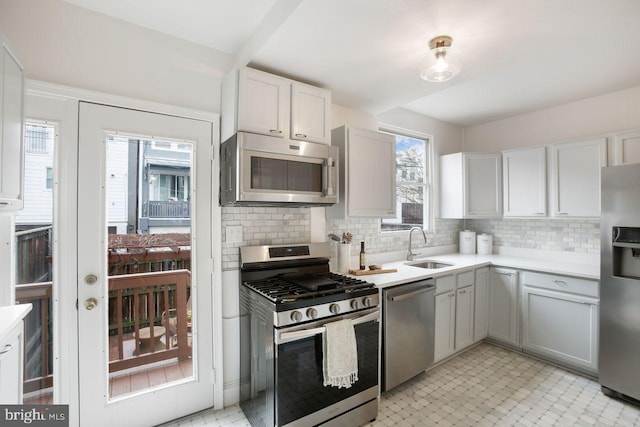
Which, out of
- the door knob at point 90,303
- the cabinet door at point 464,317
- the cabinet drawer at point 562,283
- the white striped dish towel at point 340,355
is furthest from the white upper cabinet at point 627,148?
the door knob at point 90,303

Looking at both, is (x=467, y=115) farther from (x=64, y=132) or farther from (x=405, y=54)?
(x=64, y=132)

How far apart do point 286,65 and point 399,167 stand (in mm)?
1937

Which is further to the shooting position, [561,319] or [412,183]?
[412,183]

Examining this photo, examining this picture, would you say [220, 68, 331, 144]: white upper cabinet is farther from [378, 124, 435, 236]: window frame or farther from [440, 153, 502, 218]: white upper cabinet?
[440, 153, 502, 218]: white upper cabinet

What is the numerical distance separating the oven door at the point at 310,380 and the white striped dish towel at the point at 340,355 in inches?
1.5

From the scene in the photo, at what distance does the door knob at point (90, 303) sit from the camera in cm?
178

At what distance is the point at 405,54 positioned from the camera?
2.02 m

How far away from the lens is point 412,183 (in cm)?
365

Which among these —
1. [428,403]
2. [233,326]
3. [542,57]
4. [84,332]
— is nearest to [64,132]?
[84,332]

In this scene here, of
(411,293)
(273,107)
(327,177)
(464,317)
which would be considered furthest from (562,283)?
(273,107)

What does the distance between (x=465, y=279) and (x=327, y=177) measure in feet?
6.02

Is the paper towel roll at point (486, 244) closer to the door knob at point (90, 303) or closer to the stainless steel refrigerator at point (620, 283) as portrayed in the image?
the stainless steel refrigerator at point (620, 283)

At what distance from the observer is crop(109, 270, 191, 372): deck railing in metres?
1.91

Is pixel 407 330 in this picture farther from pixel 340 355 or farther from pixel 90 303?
pixel 90 303
